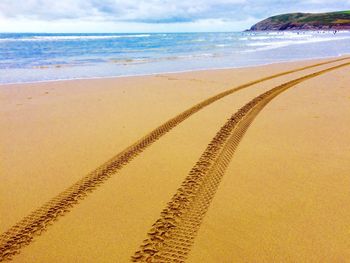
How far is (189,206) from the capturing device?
3.88m

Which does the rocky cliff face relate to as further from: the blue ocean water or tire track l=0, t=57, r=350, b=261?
tire track l=0, t=57, r=350, b=261

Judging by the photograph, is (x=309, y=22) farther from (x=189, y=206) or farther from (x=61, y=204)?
(x=61, y=204)

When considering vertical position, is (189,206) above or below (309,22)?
below

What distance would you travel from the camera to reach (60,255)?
3111 millimetres

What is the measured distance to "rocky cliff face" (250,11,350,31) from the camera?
125000 millimetres

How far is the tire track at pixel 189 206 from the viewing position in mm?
3124

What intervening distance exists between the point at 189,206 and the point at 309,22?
158201 millimetres

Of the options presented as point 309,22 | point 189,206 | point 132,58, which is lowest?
point 189,206

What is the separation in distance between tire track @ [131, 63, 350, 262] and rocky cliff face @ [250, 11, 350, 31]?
128642 mm

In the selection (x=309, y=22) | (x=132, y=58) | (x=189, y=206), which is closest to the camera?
(x=189, y=206)

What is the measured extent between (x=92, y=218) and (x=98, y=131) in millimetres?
3202

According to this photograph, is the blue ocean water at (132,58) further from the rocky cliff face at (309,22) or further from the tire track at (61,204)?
the rocky cliff face at (309,22)

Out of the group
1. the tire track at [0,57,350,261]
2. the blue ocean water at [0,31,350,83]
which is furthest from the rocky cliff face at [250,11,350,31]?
the tire track at [0,57,350,261]

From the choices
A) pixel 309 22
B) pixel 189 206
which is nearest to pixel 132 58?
pixel 189 206
